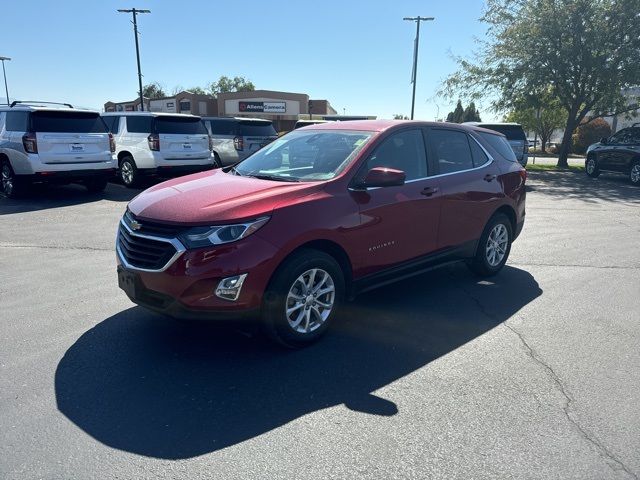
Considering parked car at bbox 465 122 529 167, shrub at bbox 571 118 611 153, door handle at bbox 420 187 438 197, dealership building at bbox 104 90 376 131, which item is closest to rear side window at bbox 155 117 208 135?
parked car at bbox 465 122 529 167

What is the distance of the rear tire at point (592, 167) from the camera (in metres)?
19.0

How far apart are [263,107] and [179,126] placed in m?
48.6

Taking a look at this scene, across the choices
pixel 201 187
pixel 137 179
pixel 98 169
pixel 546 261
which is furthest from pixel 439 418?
pixel 137 179

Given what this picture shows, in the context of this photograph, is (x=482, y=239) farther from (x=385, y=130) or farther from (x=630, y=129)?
(x=630, y=129)

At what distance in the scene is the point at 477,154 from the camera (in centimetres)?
585

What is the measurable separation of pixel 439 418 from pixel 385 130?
2.66 m

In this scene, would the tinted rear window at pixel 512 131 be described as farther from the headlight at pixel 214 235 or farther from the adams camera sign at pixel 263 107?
the adams camera sign at pixel 263 107

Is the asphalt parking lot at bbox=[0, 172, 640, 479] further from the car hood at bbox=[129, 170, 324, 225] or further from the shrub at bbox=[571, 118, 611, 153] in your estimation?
the shrub at bbox=[571, 118, 611, 153]

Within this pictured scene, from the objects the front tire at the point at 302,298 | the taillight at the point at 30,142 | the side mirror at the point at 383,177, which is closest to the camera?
the front tire at the point at 302,298

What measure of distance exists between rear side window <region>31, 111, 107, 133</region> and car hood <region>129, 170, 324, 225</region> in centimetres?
749

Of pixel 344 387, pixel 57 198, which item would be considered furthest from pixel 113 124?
pixel 344 387

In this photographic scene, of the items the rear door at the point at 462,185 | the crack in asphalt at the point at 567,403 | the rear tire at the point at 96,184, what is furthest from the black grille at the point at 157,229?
the rear tire at the point at 96,184

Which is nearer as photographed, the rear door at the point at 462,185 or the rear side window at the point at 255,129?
the rear door at the point at 462,185

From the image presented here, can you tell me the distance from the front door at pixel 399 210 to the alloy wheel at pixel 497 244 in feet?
3.88
